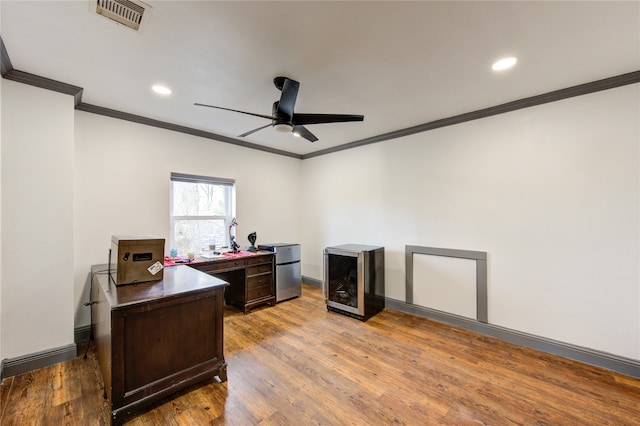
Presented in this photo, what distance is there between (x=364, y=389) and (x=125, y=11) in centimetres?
315

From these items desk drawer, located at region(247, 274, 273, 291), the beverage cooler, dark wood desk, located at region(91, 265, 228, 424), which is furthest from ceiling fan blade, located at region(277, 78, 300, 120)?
desk drawer, located at region(247, 274, 273, 291)

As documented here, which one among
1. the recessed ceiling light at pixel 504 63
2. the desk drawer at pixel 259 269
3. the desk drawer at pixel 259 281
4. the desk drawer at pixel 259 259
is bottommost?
the desk drawer at pixel 259 281

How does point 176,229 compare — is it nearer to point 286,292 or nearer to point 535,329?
point 286,292

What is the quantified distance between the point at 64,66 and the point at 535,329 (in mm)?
5127

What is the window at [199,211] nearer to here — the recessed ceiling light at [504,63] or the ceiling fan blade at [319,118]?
the ceiling fan blade at [319,118]

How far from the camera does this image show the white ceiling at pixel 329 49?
5.36 ft

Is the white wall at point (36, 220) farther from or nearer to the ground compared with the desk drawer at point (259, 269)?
farther from the ground

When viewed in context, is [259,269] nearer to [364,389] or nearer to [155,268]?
[155,268]

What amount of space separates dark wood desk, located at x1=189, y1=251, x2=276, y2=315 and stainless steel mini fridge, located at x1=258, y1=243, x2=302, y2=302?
0.33 feet

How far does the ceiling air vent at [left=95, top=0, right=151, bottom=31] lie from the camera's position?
156cm

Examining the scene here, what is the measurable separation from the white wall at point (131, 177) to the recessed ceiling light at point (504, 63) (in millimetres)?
3576

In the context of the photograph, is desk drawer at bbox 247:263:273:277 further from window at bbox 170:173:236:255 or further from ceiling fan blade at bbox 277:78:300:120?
ceiling fan blade at bbox 277:78:300:120

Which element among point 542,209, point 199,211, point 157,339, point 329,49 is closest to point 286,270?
point 199,211

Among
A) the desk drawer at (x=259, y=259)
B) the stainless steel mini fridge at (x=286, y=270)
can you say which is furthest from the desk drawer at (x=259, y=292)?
the desk drawer at (x=259, y=259)
